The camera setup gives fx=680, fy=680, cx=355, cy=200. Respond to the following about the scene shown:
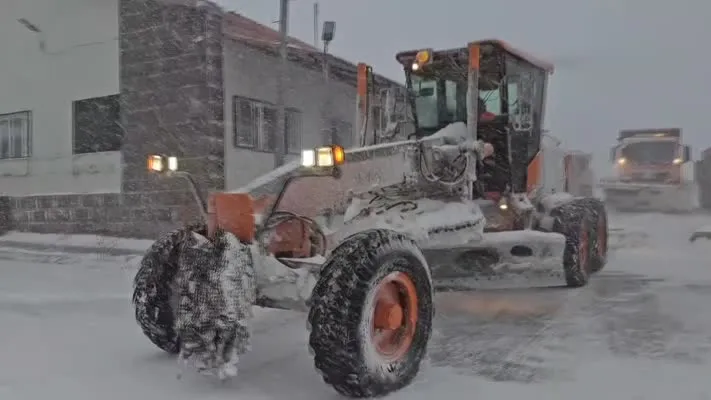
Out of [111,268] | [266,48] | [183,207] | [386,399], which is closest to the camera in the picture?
[386,399]

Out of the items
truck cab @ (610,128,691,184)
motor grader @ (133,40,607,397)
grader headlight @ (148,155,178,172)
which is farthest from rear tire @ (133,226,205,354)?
truck cab @ (610,128,691,184)

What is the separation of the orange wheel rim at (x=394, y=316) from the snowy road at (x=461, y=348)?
0.95ft

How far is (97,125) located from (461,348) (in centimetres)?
1268

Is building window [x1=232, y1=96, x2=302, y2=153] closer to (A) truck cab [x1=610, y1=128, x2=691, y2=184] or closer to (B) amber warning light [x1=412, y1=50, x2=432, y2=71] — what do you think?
(B) amber warning light [x1=412, y1=50, x2=432, y2=71]

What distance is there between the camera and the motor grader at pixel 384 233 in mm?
4137

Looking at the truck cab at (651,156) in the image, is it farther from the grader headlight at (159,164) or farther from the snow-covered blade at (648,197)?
the grader headlight at (159,164)

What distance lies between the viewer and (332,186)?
5520 mm

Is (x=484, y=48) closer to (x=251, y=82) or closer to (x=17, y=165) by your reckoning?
(x=251, y=82)

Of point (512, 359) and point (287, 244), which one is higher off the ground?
point (287, 244)

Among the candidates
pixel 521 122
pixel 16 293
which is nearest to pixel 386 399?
pixel 521 122

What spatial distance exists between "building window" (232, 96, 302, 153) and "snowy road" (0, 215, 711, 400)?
628cm

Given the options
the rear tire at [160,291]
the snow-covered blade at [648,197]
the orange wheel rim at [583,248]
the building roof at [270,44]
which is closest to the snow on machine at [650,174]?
the snow-covered blade at [648,197]

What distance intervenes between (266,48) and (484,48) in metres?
8.56

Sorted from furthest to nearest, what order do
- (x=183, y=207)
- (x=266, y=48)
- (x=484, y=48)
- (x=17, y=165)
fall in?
(x=17, y=165), (x=266, y=48), (x=183, y=207), (x=484, y=48)
